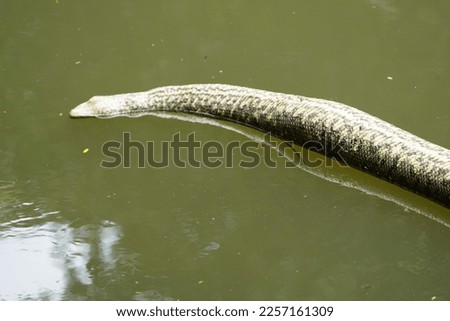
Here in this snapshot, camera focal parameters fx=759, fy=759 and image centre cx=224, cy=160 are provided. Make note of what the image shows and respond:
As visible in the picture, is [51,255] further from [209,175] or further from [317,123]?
[317,123]

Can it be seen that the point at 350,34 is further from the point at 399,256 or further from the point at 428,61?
the point at 399,256

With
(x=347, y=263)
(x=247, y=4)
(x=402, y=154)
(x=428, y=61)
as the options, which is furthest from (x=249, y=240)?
(x=247, y=4)

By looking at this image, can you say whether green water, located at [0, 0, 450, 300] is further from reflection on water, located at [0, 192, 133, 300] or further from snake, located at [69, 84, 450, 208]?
snake, located at [69, 84, 450, 208]

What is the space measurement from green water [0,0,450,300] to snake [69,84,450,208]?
0.51ft

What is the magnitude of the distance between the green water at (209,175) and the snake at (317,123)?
16 cm

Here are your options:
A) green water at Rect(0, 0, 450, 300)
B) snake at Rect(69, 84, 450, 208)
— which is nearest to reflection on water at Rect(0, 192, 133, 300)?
green water at Rect(0, 0, 450, 300)

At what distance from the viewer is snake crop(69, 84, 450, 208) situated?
622cm

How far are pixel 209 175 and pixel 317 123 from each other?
44.2 inches

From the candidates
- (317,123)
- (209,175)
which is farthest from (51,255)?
(317,123)

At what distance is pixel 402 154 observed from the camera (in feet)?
20.8

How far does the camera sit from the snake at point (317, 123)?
622 cm

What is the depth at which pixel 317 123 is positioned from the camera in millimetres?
6945
